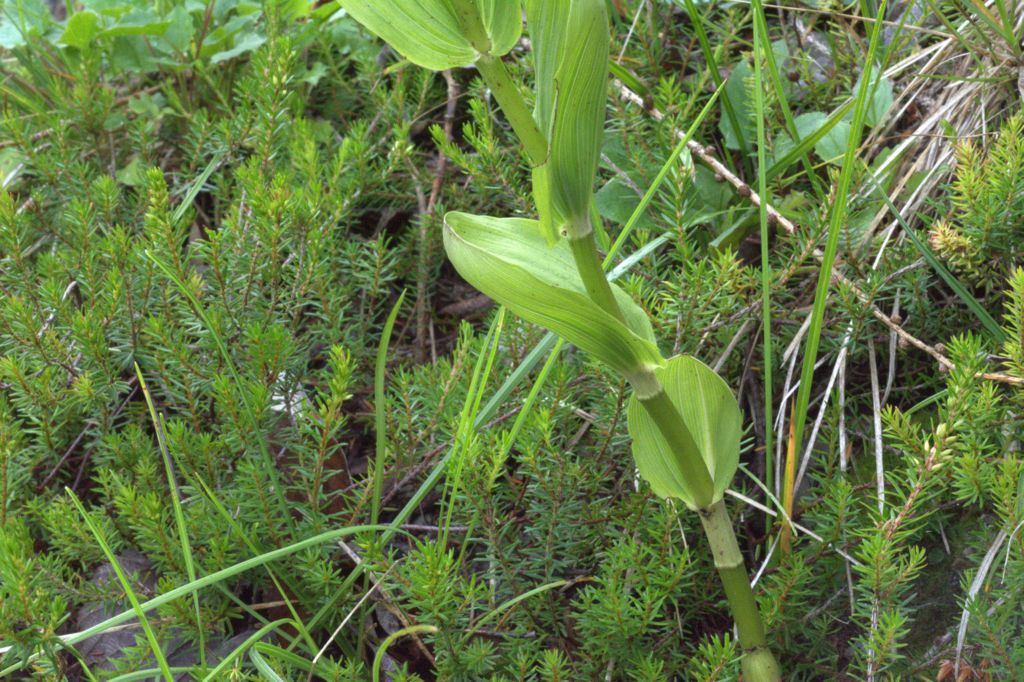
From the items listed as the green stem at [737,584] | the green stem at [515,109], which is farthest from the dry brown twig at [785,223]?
the green stem at [515,109]

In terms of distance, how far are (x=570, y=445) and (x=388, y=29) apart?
831mm

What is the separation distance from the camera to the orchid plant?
3.29ft

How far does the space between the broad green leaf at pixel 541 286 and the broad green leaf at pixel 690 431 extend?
0.34 ft

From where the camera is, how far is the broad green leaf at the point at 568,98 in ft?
3.18

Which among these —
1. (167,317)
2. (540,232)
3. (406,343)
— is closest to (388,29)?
(540,232)

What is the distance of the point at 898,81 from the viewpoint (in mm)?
1939

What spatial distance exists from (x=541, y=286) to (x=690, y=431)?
39cm

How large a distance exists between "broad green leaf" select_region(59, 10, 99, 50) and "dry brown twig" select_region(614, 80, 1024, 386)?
1359mm

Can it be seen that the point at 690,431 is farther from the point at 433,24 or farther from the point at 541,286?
the point at 433,24

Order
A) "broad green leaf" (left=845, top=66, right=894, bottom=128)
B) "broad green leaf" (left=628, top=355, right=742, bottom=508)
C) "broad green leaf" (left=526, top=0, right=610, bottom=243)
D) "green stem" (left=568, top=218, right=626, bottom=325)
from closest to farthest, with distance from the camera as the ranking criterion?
1. "broad green leaf" (left=526, top=0, right=610, bottom=243)
2. "green stem" (left=568, top=218, right=626, bottom=325)
3. "broad green leaf" (left=628, top=355, right=742, bottom=508)
4. "broad green leaf" (left=845, top=66, right=894, bottom=128)

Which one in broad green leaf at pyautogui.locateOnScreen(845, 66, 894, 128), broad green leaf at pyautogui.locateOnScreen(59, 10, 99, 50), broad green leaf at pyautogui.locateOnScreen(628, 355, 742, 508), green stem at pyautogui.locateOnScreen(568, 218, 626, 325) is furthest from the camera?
broad green leaf at pyautogui.locateOnScreen(59, 10, 99, 50)

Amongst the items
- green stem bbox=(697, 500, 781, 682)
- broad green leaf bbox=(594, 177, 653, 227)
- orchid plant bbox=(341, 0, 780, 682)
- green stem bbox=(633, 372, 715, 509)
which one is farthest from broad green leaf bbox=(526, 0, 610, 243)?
broad green leaf bbox=(594, 177, 653, 227)

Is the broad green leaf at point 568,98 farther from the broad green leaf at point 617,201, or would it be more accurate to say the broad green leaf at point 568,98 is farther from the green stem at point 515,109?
the broad green leaf at point 617,201

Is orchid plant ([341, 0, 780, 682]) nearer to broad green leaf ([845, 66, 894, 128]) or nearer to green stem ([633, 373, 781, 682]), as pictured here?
green stem ([633, 373, 781, 682])
